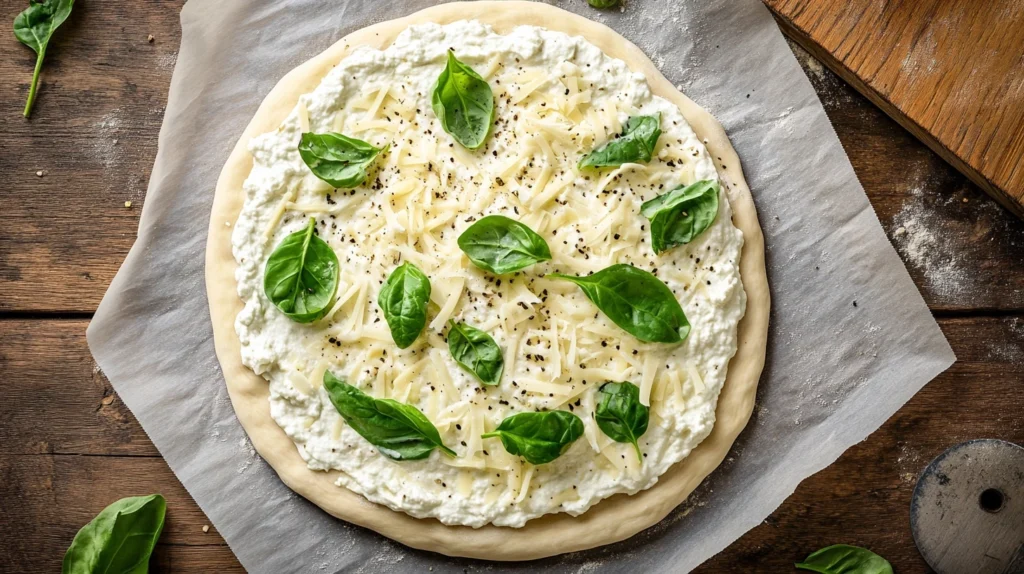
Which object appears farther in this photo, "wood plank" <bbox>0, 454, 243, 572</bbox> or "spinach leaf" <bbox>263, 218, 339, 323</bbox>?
"wood plank" <bbox>0, 454, 243, 572</bbox>

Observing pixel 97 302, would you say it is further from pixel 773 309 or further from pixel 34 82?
pixel 773 309

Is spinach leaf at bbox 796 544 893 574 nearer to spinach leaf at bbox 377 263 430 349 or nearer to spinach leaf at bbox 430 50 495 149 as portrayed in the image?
spinach leaf at bbox 377 263 430 349

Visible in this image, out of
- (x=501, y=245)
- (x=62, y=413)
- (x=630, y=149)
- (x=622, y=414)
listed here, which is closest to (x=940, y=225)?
(x=630, y=149)

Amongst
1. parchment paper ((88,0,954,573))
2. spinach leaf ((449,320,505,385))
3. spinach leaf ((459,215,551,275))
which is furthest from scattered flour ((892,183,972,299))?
spinach leaf ((449,320,505,385))

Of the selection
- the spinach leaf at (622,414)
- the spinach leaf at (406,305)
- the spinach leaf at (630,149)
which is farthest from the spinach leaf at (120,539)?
the spinach leaf at (630,149)

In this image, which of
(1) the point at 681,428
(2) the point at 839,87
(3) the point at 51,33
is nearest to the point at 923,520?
(1) the point at 681,428

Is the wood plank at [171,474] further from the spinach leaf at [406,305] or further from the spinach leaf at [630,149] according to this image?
the spinach leaf at [630,149]

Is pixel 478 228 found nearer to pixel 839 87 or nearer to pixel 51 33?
pixel 839 87
